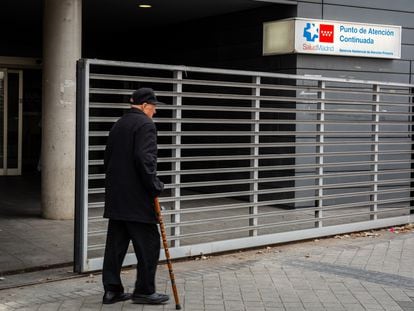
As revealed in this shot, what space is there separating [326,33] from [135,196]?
24.6ft

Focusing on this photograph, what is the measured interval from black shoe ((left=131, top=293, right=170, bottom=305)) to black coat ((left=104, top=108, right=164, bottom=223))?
67cm

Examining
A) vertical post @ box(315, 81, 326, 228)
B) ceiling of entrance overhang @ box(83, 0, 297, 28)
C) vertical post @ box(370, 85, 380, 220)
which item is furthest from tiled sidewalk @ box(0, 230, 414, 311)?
ceiling of entrance overhang @ box(83, 0, 297, 28)

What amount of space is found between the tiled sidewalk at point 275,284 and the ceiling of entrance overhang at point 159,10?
18.3ft

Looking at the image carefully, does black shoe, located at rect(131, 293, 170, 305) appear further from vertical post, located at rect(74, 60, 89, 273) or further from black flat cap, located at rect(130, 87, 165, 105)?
black flat cap, located at rect(130, 87, 165, 105)

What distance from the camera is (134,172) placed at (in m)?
6.10

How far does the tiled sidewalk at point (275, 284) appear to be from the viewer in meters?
6.25

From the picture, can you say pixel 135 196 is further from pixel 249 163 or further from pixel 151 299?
pixel 249 163

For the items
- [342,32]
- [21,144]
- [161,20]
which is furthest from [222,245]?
[21,144]

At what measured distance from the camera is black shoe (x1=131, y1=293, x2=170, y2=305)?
20.2 feet

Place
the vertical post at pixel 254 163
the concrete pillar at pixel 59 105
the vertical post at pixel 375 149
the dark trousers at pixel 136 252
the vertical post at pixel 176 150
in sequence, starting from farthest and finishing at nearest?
1. the concrete pillar at pixel 59 105
2. the vertical post at pixel 375 149
3. the vertical post at pixel 254 163
4. the vertical post at pixel 176 150
5. the dark trousers at pixel 136 252

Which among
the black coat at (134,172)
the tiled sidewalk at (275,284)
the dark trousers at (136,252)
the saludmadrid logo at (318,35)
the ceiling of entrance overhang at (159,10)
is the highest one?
the ceiling of entrance overhang at (159,10)

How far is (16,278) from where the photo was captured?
23.4 ft

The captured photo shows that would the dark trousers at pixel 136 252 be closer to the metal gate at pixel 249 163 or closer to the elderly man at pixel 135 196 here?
the elderly man at pixel 135 196

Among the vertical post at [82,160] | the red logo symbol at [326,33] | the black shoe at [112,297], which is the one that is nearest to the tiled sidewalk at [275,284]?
the black shoe at [112,297]
